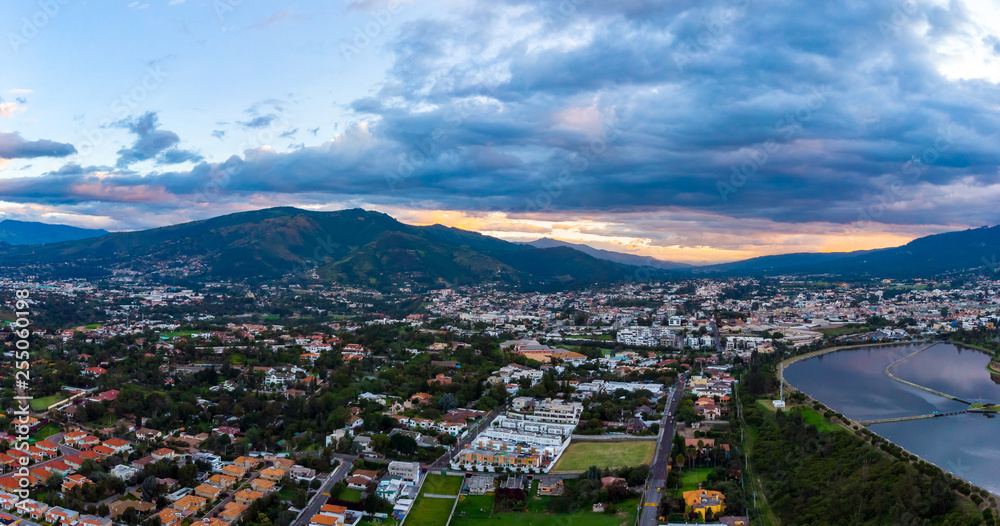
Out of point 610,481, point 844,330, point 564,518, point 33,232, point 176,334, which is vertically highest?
point 33,232

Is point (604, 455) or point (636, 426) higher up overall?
point (636, 426)

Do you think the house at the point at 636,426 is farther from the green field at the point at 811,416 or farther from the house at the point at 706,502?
the house at the point at 706,502

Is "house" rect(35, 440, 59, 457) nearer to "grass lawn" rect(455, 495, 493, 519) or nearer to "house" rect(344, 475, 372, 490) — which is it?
"house" rect(344, 475, 372, 490)

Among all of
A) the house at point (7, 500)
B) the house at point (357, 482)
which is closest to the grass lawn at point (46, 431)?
the house at point (7, 500)

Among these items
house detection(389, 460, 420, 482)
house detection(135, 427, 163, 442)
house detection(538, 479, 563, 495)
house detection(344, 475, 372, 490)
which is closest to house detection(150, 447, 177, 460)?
house detection(135, 427, 163, 442)

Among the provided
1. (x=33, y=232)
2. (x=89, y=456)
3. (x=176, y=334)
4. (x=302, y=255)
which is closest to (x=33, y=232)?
(x=33, y=232)

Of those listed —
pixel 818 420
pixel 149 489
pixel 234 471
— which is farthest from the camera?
pixel 818 420

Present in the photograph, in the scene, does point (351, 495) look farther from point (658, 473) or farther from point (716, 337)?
point (716, 337)
